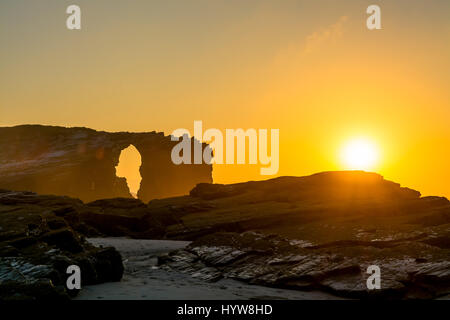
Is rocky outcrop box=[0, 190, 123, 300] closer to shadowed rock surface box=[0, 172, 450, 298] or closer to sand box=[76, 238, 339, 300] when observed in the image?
shadowed rock surface box=[0, 172, 450, 298]

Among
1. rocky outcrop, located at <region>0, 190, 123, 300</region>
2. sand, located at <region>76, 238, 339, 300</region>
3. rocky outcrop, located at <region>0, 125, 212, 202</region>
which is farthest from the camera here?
rocky outcrop, located at <region>0, 125, 212, 202</region>

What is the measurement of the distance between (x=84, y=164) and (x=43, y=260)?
3445 inches

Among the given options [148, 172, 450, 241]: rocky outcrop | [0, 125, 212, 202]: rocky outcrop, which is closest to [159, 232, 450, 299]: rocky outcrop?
[148, 172, 450, 241]: rocky outcrop

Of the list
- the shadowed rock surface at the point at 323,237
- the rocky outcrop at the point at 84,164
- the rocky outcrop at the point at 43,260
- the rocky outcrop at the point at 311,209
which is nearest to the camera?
the rocky outcrop at the point at 43,260

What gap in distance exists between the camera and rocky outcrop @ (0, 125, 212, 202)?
317 ft

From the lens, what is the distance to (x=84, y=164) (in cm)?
9988

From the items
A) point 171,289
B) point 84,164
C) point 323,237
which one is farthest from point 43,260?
point 84,164

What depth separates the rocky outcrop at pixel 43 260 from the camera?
536 inches

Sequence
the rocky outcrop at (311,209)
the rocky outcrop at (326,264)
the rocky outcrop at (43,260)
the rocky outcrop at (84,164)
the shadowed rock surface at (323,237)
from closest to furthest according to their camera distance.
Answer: the rocky outcrop at (43,260) → the rocky outcrop at (326,264) → the shadowed rock surface at (323,237) → the rocky outcrop at (311,209) → the rocky outcrop at (84,164)

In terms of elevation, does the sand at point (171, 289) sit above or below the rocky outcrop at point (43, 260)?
below

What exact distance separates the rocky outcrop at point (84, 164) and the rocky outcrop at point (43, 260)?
3116 inches

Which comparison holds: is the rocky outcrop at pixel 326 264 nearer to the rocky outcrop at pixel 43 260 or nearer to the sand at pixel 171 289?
the sand at pixel 171 289

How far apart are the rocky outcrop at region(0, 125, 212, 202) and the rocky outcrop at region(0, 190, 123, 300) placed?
7914 cm

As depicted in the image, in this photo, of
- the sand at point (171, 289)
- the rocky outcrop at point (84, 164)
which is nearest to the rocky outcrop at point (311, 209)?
the sand at point (171, 289)
